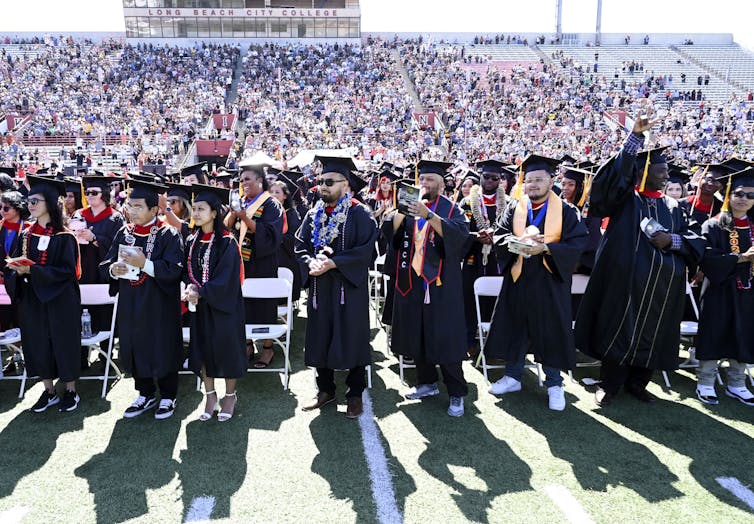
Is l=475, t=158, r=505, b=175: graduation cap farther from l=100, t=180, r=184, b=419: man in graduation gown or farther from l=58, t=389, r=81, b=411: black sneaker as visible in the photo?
l=58, t=389, r=81, b=411: black sneaker

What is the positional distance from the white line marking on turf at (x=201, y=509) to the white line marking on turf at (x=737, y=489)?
3618 mm

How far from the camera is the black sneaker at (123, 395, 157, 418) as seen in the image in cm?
527

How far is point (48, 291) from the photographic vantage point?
519 cm

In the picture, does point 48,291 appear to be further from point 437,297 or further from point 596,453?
point 596,453

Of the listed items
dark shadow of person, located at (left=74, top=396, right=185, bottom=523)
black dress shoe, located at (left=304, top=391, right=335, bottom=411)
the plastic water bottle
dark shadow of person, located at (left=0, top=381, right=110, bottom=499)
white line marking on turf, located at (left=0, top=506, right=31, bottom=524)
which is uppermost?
the plastic water bottle

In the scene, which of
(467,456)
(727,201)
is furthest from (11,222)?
(727,201)

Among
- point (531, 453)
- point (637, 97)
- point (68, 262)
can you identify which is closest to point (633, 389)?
point (531, 453)

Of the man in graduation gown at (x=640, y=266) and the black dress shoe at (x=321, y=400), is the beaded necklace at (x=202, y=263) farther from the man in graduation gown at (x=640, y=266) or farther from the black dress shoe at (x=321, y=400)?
the man in graduation gown at (x=640, y=266)

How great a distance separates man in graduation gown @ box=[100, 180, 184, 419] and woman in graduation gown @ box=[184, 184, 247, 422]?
19 centimetres

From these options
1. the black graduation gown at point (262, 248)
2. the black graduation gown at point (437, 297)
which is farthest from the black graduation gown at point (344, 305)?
the black graduation gown at point (262, 248)

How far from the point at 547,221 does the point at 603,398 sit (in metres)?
1.78

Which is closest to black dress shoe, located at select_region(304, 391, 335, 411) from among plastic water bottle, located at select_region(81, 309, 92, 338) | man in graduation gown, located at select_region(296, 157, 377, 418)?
man in graduation gown, located at select_region(296, 157, 377, 418)

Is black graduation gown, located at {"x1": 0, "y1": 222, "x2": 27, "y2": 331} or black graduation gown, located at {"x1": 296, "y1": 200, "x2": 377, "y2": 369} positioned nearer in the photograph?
black graduation gown, located at {"x1": 296, "y1": 200, "x2": 377, "y2": 369}

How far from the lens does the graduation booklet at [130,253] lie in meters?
4.73
